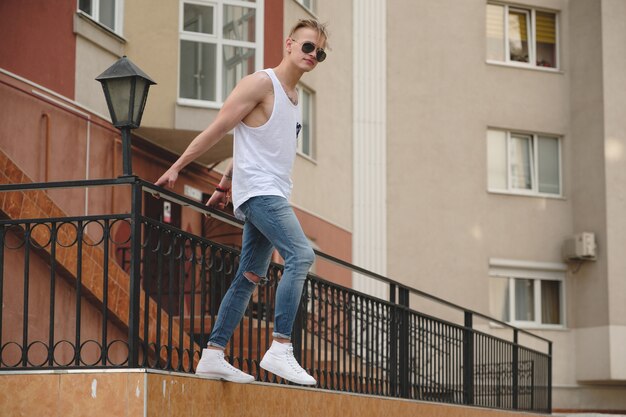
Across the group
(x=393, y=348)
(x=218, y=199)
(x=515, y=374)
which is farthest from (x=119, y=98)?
(x=515, y=374)

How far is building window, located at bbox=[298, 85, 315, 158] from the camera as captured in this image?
74.0 ft

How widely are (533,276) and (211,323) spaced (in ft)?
61.6

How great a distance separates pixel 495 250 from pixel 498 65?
4.20m

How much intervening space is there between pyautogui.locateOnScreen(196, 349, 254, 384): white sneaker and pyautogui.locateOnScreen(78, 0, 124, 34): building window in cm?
899

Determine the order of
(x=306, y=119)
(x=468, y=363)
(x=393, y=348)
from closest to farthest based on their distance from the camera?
(x=393, y=348)
(x=468, y=363)
(x=306, y=119)

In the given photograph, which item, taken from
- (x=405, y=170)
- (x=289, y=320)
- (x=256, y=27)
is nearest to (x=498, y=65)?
(x=405, y=170)

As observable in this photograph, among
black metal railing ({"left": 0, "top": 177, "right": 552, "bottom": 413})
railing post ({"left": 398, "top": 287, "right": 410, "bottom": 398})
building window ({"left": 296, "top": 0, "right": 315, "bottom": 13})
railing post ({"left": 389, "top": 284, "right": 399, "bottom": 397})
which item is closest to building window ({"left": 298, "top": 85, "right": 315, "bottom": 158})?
building window ({"left": 296, "top": 0, "right": 315, "bottom": 13})

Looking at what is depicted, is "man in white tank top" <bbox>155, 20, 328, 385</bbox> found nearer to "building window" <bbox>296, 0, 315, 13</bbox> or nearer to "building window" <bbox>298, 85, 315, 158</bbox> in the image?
"building window" <bbox>298, 85, 315, 158</bbox>

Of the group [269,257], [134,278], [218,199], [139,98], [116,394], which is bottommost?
[116,394]

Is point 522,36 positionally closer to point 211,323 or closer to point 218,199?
point 211,323

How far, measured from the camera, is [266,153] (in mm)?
6883

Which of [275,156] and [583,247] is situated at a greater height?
[583,247]

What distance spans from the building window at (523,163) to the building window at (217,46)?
10.4 meters

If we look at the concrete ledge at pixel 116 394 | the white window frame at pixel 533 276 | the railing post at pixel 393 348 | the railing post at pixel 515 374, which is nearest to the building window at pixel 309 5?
the white window frame at pixel 533 276
